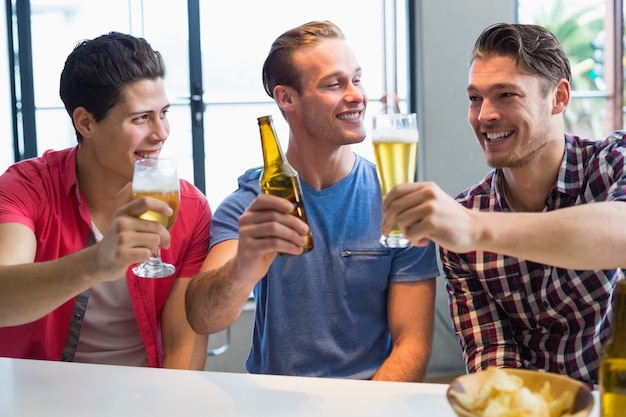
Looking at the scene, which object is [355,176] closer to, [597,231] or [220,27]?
→ [597,231]

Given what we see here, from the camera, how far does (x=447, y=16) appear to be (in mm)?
4082

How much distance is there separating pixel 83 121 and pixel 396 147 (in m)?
1.04

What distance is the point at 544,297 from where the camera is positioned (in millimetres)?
1896

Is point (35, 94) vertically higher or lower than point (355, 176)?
higher

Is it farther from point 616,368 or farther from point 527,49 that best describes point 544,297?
point 616,368

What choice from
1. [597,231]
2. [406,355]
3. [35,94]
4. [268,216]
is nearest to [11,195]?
[268,216]

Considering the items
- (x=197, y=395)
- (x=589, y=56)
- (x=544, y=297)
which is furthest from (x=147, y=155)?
(x=589, y=56)

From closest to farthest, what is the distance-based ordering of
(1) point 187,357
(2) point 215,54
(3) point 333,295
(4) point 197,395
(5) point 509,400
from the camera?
(5) point 509,400 < (4) point 197,395 < (1) point 187,357 < (3) point 333,295 < (2) point 215,54

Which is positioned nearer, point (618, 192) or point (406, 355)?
point (618, 192)

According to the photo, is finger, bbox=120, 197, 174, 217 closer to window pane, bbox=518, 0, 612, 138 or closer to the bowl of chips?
the bowl of chips

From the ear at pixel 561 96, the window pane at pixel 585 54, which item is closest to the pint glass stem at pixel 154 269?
the ear at pixel 561 96

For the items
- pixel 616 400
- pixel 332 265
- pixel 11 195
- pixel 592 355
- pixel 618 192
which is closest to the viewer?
pixel 616 400

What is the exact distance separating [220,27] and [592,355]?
2953 mm

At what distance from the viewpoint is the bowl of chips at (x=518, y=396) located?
100 cm
